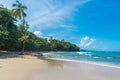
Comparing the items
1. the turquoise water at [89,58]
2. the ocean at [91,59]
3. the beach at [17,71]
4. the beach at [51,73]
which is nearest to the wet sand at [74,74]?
the beach at [51,73]

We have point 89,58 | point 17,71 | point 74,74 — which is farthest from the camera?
point 89,58

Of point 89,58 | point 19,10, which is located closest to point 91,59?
point 89,58

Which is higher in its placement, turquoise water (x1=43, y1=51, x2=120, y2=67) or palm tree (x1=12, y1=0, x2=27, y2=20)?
palm tree (x1=12, y1=0, x2=27, y2=20)

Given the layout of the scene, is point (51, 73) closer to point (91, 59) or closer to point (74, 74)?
point (74, 74)

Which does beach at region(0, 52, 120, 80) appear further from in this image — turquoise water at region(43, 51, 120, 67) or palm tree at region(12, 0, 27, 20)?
palm tree at region(12, 0, 27, 20)

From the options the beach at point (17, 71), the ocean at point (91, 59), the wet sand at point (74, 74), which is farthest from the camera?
the ocean at point (91, 59)

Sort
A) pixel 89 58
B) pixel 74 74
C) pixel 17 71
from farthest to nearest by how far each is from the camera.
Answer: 1. pixel 89 58
2. pixel 74 74
3. pixel 17 71

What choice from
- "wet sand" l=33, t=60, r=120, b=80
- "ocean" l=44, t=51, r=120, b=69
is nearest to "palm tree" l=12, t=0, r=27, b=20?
"ocean" l=44, t=51, r=120, b=69

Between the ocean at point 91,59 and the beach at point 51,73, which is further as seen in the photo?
the ocean at point 91,59

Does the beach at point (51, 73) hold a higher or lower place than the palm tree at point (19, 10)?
lower

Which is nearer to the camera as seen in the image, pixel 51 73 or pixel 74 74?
pixel 51 73

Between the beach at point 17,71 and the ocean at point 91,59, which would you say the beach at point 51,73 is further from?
the ocean at point 91,59

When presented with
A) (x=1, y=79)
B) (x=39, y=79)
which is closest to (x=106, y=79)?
(x=39, y=79)

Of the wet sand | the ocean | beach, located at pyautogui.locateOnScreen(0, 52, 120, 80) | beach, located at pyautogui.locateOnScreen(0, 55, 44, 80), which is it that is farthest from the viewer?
the ocean
